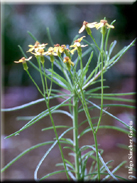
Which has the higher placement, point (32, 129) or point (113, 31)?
point (113, 31)

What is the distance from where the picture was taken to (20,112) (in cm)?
151

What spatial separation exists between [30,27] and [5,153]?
2.35 ft

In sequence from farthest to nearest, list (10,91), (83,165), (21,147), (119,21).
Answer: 1. (10,91)
2. (21,147)
3. (119,21)
4. (83,165)

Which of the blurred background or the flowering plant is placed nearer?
the flowering plant

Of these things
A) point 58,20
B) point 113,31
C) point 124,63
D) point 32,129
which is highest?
point 58,20

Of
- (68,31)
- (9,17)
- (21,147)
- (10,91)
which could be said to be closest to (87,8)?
(68,31)

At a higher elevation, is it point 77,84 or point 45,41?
point 45,41

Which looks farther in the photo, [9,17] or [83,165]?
[9,17]

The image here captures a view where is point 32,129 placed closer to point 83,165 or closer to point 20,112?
point 20,112

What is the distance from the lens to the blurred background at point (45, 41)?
116 centimetres

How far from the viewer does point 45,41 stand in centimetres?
128

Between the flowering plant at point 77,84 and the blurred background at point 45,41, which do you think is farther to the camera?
the blurred background at point 45,41

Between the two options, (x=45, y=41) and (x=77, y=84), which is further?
(x=45, y=41)

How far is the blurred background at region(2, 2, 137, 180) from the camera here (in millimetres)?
1162
